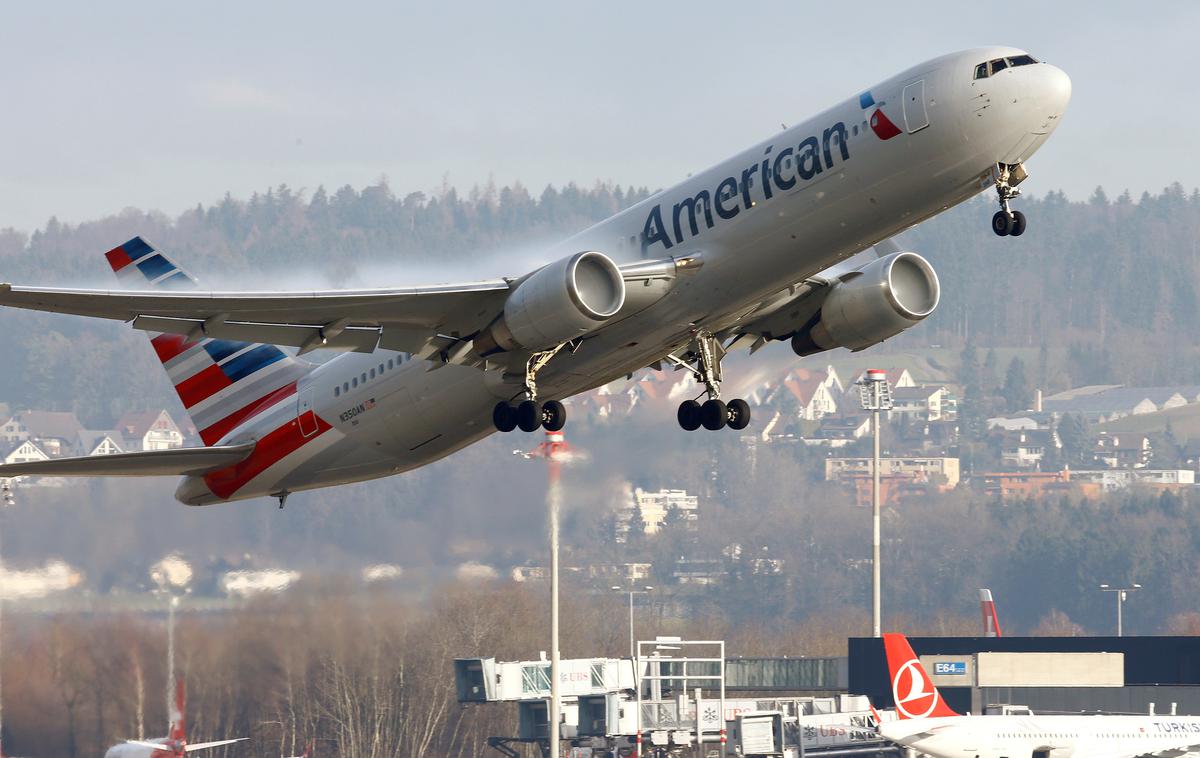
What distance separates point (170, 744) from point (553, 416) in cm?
2129

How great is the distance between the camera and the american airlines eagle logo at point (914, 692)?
5056cm

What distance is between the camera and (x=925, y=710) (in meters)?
50.8

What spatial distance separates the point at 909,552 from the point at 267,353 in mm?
87111

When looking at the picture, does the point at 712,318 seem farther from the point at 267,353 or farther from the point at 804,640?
the point at 804,640

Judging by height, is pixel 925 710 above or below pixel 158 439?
below

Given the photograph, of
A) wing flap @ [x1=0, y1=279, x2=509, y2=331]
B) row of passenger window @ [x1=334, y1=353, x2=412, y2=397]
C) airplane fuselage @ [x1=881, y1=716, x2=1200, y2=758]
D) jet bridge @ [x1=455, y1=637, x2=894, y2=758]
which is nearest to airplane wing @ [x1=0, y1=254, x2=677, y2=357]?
wing flap @ [x1=0, y1=279, x2=509, y2=331]

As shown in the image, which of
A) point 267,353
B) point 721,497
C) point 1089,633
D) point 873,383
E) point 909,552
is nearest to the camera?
point 267,353

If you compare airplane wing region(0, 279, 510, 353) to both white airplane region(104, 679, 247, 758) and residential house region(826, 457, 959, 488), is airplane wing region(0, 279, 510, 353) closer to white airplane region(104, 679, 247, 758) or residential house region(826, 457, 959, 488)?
white airplane region(104, 679, 247, 758)

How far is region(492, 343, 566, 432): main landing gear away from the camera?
3362 centimetres

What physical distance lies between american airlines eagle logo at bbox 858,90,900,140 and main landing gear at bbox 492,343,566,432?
7.04 metres

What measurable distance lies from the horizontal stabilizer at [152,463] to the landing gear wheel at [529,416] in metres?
8.08

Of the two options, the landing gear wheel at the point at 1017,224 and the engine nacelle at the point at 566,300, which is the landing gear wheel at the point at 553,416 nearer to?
the engine nacelle at the point at 566,300

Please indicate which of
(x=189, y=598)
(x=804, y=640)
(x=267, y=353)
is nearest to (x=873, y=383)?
(x=804, y=640)

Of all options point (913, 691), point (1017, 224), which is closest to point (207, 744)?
point (913, 691)
